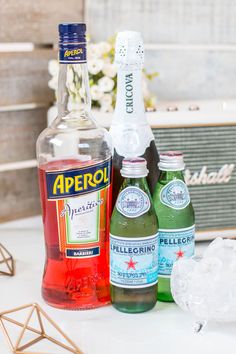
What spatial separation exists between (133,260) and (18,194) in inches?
26.9

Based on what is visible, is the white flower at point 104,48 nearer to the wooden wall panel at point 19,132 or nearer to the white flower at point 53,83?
the white flower at point 53,83

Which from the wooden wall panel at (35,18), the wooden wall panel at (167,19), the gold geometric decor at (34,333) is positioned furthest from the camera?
the wooden wall panel at (167,19)

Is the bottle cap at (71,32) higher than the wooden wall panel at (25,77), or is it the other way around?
the bottle cap at (71,32)

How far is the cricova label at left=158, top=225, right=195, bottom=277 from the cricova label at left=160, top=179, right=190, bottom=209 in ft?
0.13

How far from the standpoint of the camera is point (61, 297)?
101cm

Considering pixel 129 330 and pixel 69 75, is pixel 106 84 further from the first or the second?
pixel 129 330

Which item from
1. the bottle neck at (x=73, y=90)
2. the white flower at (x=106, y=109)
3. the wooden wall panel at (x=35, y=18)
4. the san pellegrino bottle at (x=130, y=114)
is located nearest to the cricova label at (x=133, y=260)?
the san pellegrino bottle at (x=130, y=114)

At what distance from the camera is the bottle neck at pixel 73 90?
3.19ft

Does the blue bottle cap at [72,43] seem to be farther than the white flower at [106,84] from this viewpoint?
No

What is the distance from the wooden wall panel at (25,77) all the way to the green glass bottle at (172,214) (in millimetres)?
626

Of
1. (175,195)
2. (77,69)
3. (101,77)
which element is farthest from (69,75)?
(101,77)

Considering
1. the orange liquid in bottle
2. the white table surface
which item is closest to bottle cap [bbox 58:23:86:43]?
the orange liquid in bottle

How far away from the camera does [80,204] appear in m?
0.97

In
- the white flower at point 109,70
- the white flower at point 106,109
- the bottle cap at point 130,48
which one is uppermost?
the bottle cap at point 130,48
